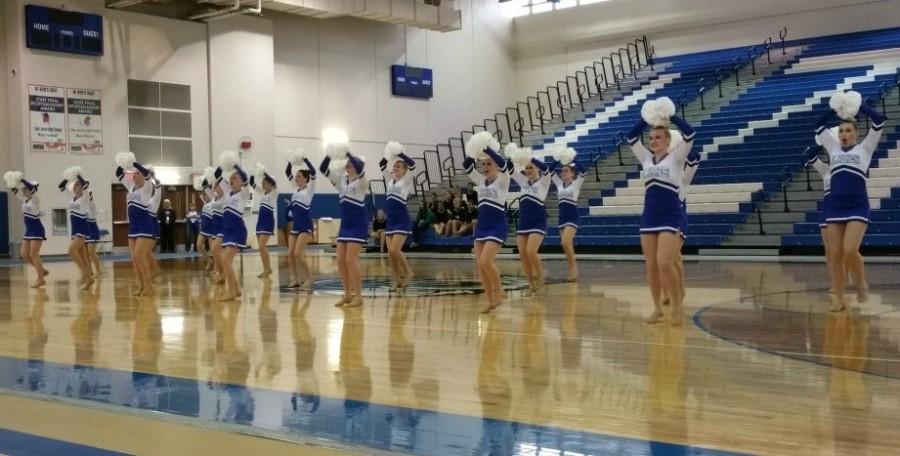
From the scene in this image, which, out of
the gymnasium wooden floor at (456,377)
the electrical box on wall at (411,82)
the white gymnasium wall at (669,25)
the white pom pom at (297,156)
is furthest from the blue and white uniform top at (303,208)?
the white gymnasium wall at (669,25)

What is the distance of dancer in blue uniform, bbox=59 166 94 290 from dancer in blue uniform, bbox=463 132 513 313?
6140 mm

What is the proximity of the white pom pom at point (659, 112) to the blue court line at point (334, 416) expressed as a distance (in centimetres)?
303

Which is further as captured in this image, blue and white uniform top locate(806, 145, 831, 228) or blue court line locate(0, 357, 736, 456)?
blue and white uniform top locate(806, 145, 831, 228)

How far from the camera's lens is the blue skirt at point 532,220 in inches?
404

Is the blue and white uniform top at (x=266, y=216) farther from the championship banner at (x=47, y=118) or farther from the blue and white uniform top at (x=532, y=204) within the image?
the championship banner at (x=47, y=118)

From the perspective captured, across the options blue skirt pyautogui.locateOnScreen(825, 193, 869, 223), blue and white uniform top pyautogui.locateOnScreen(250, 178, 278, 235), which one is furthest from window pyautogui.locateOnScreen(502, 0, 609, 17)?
blue skirt pyautogui.locateOnScreen(825, 193, 869, 223)

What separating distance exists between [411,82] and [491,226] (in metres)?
20.0

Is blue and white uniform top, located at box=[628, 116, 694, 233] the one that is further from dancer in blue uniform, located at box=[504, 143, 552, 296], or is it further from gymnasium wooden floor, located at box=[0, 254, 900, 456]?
dancer in blue uniform, located at box=[504, 143, 552, 296]

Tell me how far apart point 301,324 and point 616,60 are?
73.7ft

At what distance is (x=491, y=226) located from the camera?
868 centimetres

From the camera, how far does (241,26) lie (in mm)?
24578

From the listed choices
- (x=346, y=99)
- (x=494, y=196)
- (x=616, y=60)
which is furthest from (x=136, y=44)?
(x=494, y=196)

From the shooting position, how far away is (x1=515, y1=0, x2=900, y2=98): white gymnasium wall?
24750 millimetres

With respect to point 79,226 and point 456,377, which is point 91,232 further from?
point 456,377
